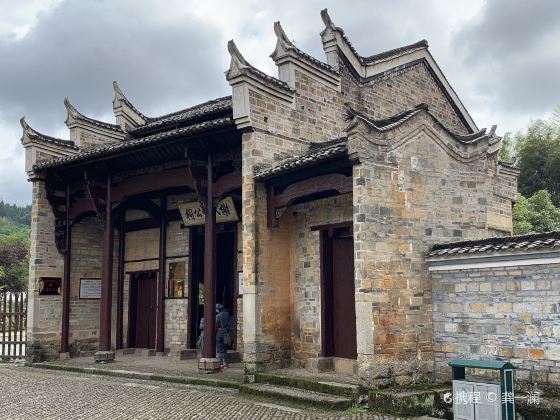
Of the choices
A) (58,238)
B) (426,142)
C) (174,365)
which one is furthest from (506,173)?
(58,238)

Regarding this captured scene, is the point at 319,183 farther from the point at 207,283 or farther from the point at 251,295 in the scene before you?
the point at 207,283

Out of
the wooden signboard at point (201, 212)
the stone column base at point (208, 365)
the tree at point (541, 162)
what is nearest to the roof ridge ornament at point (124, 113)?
the wooden signboard at point (201, 212)

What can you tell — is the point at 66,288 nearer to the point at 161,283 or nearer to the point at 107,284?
the point at 107,284

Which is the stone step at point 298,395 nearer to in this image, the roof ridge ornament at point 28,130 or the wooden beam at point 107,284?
the wooden beam at point 107,284

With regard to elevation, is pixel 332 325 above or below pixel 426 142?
below

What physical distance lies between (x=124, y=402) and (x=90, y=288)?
7.74 meters

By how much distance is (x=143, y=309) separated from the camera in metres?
16.8

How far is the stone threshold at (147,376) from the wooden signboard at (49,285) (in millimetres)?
1892

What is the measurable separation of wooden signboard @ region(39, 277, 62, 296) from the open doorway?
3874 millimetres

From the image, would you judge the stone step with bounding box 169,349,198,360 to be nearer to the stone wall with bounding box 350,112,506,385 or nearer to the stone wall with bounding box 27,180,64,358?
the stone wall with bounding box 27,180,64,358

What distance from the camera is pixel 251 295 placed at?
36.5ft

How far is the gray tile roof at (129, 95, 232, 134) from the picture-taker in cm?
1397

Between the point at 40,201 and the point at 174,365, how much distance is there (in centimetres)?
610

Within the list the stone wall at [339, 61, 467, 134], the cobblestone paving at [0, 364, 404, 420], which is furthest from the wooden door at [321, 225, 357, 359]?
the stone wall at [339, 61, 467, 134]
